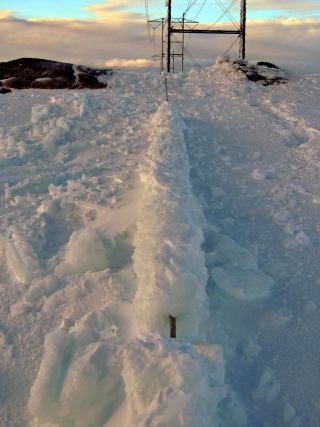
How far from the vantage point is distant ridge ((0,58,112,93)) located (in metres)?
8.91

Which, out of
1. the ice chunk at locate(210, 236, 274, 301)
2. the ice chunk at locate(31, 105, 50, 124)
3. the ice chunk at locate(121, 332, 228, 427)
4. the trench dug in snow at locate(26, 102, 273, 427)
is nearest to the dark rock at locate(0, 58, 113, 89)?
the ice chunk at locate(31, 105, 50, 124)

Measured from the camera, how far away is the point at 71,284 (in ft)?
8.16

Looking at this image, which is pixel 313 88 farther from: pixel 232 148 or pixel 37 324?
pixel 37 324

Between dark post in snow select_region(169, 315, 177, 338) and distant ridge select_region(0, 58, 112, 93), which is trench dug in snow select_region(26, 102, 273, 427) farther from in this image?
distant ridge select_region(0, 58, 112, 93)

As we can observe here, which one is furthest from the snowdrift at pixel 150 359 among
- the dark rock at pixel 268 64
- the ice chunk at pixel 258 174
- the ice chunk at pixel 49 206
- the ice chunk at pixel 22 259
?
the dark rock at pixel 268 64

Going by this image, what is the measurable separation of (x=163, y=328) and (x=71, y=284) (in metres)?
1.03

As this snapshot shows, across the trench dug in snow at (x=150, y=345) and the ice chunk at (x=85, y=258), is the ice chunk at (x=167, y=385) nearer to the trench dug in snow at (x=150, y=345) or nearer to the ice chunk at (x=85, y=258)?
the trench dug in snow at (x=150, y=345)

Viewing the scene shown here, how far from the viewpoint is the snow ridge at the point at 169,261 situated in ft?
5.49

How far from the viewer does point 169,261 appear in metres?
1.78

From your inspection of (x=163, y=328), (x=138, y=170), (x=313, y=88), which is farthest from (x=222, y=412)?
(x=313, y=88)

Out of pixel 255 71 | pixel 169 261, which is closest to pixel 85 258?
pixel 169 261

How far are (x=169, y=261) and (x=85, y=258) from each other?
1.03 meters

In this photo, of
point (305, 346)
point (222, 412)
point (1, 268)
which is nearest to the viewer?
point (222, 412)

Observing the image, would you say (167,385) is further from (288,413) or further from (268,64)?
(268,64)
